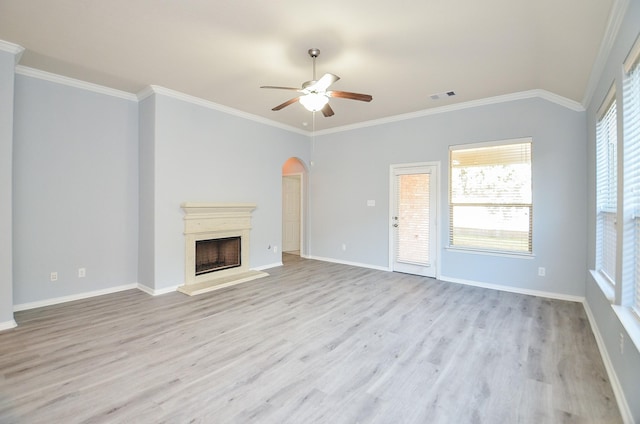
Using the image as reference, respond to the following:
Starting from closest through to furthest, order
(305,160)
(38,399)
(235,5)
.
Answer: (38,399) < (235,5) < (305,160)

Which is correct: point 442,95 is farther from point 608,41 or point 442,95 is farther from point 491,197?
point 608,41

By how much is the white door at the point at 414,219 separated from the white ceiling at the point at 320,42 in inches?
60.3

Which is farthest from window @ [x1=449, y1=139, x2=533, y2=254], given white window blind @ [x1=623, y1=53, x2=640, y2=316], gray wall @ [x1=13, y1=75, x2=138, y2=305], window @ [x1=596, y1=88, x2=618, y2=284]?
gray wall @ [x1=13, y1=75, x2=138, y2=305]

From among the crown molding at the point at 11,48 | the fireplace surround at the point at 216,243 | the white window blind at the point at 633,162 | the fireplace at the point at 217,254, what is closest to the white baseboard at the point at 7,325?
the fireplace surround at the point at 216,243

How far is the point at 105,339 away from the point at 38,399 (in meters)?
0.90

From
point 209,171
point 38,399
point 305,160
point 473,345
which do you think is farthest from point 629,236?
point 305,160

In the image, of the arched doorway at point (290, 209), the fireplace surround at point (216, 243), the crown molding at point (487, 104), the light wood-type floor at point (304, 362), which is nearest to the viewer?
the light wood-type floor at point (304, 362)

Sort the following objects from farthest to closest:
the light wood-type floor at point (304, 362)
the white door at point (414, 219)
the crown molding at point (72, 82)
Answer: the white door at point (414, 219) → the crown molding at point (72, 82) → the light wood-type floor at point (304, 362)

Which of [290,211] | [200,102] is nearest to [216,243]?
[200,102]

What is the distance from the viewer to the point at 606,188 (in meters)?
3.08

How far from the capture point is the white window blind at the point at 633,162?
1995mm

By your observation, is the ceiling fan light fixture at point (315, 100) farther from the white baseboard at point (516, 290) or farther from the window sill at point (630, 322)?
the white baseboard at point (516, 290)

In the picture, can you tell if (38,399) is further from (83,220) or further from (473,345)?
(473,345)

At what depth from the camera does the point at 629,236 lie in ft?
6.80
